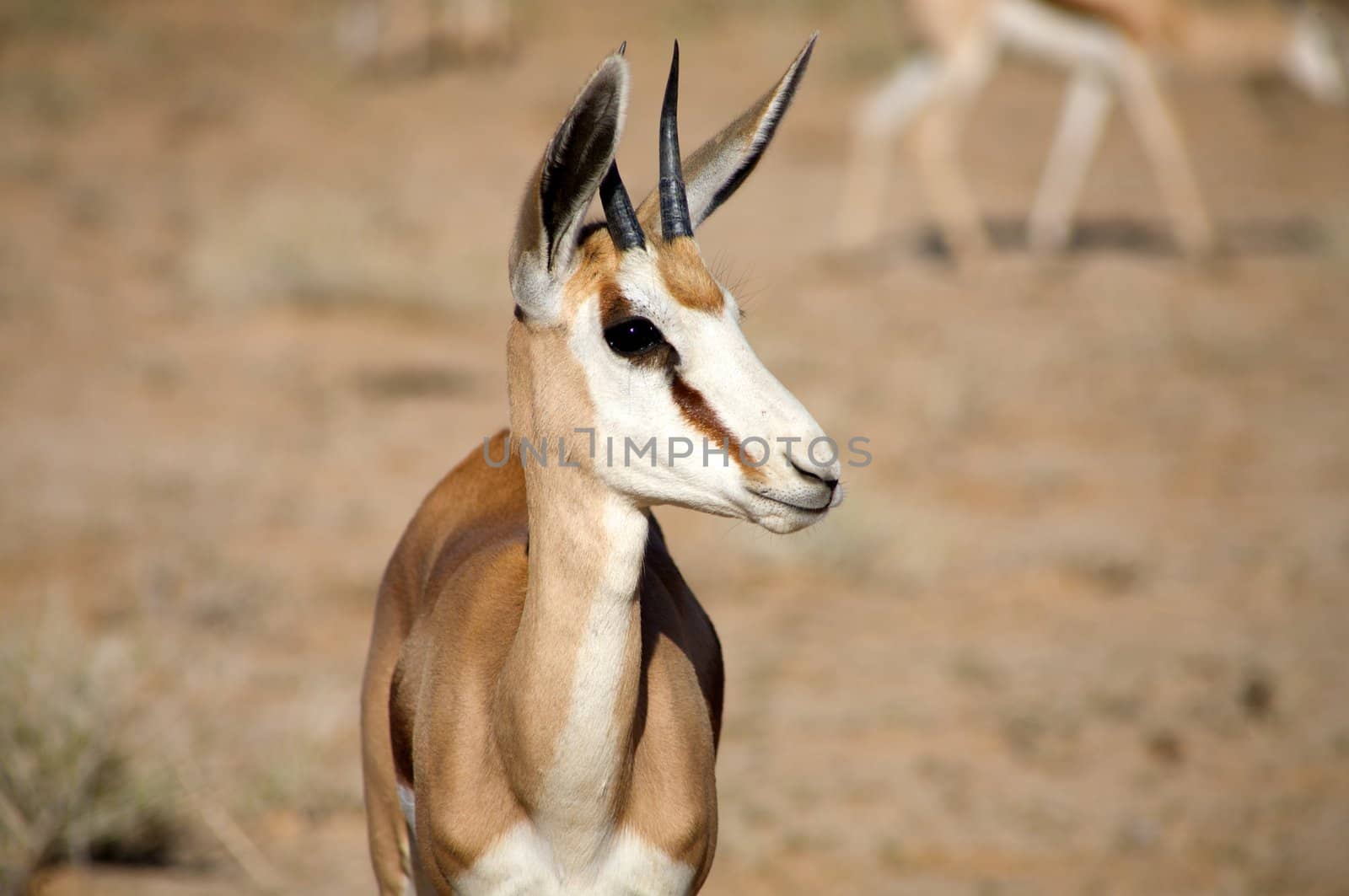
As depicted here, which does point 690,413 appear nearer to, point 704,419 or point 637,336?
point 704,419

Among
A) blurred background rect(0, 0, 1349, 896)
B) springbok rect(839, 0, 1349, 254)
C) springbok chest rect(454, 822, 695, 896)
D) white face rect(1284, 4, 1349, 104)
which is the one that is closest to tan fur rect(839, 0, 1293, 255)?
springbok rect(839, 0, 1349, 254)

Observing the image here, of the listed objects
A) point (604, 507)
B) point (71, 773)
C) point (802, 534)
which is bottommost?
point (802, 534)

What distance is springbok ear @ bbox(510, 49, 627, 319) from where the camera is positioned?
2.79m

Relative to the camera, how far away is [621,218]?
3016mm

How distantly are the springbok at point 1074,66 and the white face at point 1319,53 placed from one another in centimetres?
1

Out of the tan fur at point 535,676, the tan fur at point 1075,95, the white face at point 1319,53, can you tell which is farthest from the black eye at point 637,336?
the white face at point 1319,53

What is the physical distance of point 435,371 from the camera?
11055 mm

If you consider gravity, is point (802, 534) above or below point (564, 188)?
below

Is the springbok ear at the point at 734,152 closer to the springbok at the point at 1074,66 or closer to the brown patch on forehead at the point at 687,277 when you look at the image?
the brown patch on forehead at the point at 687,277

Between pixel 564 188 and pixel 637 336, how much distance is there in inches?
12.8

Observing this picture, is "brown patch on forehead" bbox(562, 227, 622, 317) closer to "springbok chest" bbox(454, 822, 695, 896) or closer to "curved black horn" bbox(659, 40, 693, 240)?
"curved black horn" bbox(659, 40, 693, 240)

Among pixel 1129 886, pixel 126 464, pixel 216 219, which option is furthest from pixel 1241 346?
pixel 216 219

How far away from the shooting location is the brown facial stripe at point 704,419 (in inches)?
113

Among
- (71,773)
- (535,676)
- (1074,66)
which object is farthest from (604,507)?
(1074,66)
